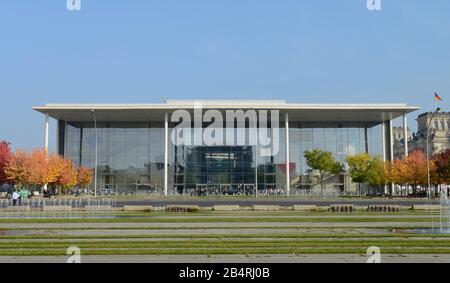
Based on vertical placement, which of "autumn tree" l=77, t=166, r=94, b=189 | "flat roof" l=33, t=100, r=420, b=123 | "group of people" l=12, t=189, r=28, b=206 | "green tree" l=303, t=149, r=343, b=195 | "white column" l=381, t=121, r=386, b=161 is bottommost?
"group of people" l=12, t=189, r=28, b=206

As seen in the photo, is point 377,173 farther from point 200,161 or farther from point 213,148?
point 200,161

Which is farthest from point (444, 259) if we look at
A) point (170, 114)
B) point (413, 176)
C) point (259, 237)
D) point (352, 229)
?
point (170, 114)

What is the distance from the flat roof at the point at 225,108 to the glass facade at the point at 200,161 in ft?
10.9

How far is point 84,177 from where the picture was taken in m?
81.6

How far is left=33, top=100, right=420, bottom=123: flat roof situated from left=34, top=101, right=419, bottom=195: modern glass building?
19 cm

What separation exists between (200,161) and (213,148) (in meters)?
3.10

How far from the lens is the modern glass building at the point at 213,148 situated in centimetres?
8312

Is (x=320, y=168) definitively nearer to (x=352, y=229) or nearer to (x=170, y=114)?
(x=170, y=114)

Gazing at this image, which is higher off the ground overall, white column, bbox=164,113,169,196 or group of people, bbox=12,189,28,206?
white column, bbox=164,113,169,196

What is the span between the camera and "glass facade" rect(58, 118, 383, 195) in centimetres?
8431

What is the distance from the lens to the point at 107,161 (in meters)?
85.5

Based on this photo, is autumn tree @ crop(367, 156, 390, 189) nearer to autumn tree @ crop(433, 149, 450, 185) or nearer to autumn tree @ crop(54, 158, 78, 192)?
autumn tree @ crop(433, 149, 450, 185)

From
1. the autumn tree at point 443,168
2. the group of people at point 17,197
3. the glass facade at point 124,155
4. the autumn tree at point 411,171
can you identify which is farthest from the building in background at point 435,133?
the group of people at point 17,197

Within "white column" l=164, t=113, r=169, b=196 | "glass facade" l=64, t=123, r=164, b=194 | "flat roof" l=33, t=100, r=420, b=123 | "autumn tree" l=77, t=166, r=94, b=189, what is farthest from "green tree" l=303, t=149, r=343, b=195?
"autumn tree" l=77, t=166, r=94, b=189
